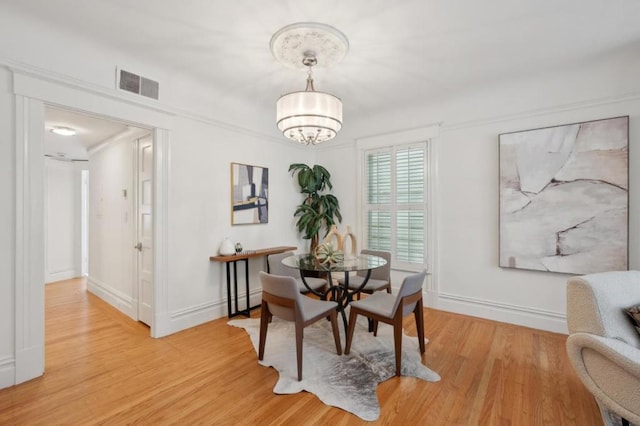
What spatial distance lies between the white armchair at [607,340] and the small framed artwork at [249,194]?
338 cm

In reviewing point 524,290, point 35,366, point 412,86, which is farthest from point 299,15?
point 524,290

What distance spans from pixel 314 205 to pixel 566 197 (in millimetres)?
3140

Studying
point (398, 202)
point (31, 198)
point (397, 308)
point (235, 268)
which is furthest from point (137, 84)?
point (398, 202)

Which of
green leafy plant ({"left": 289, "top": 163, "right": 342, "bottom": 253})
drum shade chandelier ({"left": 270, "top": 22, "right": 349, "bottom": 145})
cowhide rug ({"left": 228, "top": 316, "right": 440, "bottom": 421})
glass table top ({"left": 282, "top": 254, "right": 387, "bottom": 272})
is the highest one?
drum shade chandelier ({"left": 270, "top": 22, "right": 349, "bottom": 145})

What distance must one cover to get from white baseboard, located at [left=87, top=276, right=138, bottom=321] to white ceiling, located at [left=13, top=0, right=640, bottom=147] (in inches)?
113

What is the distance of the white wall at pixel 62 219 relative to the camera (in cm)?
551

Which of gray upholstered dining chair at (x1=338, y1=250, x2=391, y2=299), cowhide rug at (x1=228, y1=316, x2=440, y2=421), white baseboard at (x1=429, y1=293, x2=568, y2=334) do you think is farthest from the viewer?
gray upholstered dining chair at (x1=338, y1=250, x2=391, y2=299)

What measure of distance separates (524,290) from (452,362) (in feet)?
4.84

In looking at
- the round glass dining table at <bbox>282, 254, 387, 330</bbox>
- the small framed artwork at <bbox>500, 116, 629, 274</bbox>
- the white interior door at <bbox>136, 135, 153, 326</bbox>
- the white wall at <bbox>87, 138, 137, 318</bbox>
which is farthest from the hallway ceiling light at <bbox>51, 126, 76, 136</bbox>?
the small framed artwork at <bbox>500, 116, 629, 274</bbox>

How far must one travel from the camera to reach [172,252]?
3.15 metres

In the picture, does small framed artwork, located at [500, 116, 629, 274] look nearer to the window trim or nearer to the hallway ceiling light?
the window trim

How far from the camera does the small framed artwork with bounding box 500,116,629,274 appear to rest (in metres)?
2.77

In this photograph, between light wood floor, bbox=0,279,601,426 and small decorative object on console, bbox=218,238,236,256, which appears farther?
small decorative object on console, bbox=218,238,236,256

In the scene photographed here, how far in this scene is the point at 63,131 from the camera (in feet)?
12.8
